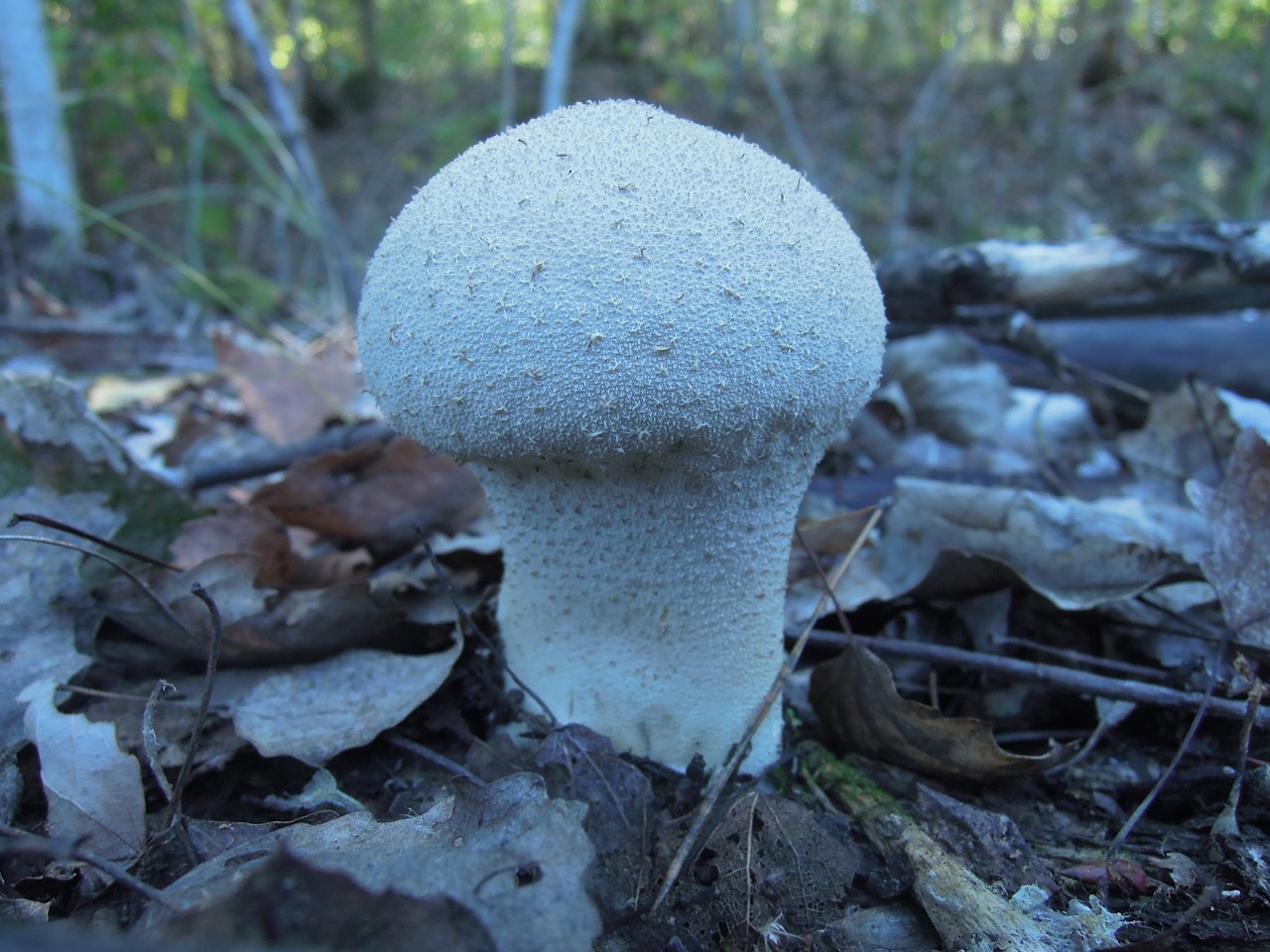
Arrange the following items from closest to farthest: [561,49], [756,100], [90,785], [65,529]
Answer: [90,785]
[65,529]
[561,49]
[756,100]

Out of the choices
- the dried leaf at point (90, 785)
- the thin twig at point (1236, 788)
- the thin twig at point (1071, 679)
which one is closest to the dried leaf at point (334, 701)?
the dried leaf at point (90, 785)

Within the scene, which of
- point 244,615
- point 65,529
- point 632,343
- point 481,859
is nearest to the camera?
point 481,859

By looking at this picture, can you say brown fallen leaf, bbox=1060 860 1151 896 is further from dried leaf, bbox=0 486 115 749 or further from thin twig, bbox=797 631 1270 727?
dried leaf, bbox=0 486 115 749

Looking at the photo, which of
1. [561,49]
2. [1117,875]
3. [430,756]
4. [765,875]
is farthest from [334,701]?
[561,49]

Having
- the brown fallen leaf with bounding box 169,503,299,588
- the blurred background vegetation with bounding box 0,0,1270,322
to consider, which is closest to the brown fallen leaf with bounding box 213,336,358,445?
the brown fallen leaf with bounding box 169,503,299,588

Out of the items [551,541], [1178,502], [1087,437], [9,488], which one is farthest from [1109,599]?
[9,488]

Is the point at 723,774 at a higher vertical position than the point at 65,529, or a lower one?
lower

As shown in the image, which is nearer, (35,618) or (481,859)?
(481,859)

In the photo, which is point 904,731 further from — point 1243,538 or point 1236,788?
point 1243,538
